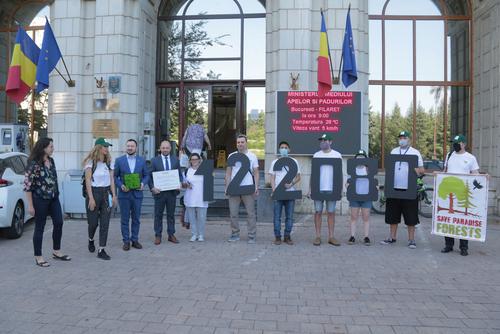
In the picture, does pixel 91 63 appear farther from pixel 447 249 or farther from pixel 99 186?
pixel 447 249

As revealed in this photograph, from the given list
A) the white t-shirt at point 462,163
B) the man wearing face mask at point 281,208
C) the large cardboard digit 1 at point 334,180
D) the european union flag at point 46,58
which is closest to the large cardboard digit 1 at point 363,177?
the large cardboard digit 1 at point 334,180

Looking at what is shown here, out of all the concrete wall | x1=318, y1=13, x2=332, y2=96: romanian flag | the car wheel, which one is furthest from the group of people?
the concrete wall

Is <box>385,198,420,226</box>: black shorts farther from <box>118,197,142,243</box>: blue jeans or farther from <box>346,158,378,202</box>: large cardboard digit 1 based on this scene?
<box>118,197,142,243</box>: blue jeans

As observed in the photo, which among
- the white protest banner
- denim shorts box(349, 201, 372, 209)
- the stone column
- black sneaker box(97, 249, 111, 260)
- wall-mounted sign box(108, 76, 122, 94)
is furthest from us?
wall-mounted sign box(108, 76, 122, 94)

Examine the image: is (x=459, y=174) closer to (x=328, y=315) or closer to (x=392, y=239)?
(x=392, y=239)

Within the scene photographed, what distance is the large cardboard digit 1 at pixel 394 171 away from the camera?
8.10 m

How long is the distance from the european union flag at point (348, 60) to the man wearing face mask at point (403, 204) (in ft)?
10.8

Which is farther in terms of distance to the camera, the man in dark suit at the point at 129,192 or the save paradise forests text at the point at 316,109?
the save paradise forests text at the point at 316,109

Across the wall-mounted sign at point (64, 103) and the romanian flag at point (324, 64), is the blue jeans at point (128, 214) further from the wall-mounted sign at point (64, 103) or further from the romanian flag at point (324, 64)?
the wall-mounted sign at point (64, 103)

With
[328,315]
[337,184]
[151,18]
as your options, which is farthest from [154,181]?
[151,18]

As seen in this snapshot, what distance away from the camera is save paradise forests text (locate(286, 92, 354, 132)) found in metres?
11.7

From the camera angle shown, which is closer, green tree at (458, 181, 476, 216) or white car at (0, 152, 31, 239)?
green tree at (458, 181, 476, 216)

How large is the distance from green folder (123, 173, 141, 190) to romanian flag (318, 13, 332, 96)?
5325 millimetres

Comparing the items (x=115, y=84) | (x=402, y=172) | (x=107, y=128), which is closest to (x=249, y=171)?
(x=402, y=172)
